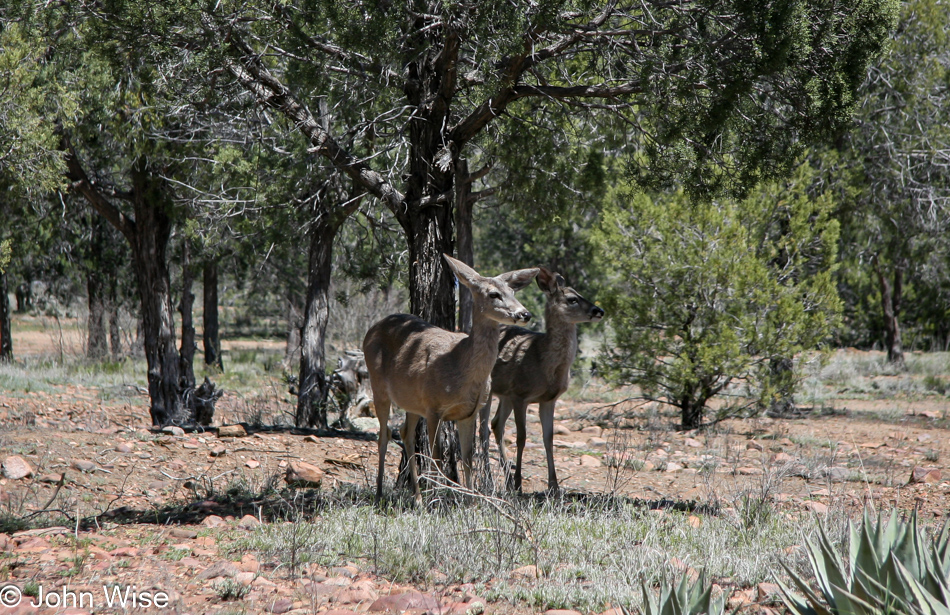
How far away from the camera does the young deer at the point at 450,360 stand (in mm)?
6910

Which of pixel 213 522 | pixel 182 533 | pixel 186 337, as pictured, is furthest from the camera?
pixel 186 337

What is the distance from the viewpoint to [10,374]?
59.8 ft

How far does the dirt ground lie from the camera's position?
479 cm

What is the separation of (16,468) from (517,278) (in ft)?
17.5

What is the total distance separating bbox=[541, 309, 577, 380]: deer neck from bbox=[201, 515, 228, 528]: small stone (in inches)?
161

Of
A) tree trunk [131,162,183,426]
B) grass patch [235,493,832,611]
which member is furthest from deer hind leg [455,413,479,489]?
tree trunk [131,162,183,426]

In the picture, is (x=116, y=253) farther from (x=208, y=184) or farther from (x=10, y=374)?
(x=208, y=184)

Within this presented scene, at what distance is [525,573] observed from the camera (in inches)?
198

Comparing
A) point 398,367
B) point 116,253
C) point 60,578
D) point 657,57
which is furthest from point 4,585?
point 116,253

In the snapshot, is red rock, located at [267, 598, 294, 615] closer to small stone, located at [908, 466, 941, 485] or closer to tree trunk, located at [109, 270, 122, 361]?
small stone, located at [908, 466, 941, 485]

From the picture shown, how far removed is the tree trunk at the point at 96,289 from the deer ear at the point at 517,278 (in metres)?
16.0

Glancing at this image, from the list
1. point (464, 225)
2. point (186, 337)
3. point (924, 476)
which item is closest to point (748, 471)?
point (924, 476)

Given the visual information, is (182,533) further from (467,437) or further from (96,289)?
(96,289)

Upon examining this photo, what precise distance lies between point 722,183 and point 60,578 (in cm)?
614
